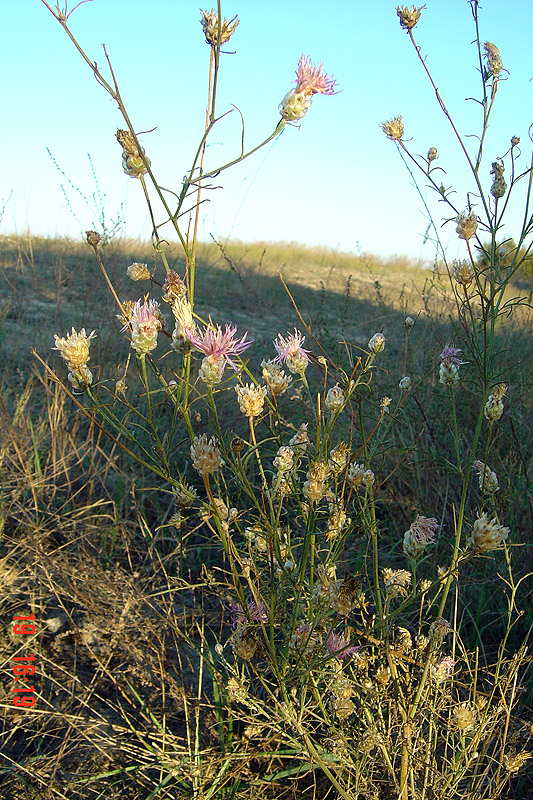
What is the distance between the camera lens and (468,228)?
1330 mm

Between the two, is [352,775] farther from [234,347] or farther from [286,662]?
[234,347]

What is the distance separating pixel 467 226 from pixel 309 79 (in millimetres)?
539

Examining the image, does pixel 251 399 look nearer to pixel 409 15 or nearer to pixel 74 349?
pixel 74 349

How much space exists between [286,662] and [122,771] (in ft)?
1.81

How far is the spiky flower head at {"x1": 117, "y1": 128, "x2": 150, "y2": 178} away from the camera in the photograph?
0.99 meters

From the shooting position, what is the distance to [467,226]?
1332 millimetres

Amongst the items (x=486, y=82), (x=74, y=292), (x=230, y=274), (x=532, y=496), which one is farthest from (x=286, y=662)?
(x=230, y=274)

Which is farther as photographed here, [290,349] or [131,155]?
[290,349]

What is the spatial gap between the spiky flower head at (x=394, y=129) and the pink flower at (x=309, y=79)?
23.2 inches

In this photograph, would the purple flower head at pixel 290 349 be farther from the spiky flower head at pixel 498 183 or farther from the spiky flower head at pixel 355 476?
the spiky flower head at pixel 498 183

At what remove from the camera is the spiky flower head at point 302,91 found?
3.21 feet

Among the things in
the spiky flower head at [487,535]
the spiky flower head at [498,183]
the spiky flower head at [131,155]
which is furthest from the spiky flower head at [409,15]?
the spiky flower head at [487,535]
